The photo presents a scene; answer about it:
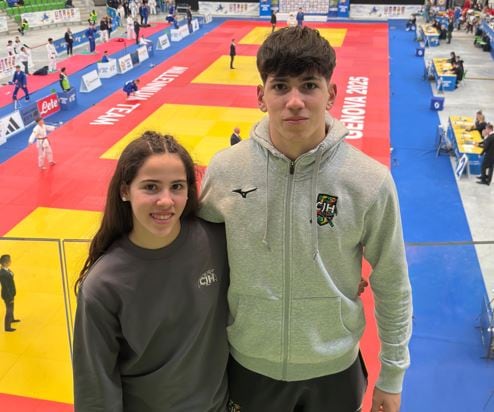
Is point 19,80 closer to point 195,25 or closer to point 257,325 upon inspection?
point 195,25

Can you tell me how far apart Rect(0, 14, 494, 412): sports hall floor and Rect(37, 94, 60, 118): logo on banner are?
1.44ft


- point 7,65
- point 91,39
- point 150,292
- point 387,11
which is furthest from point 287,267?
point 387,11

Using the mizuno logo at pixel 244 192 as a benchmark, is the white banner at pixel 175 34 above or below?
below

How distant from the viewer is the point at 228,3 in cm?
4425

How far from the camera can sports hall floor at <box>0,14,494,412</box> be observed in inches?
271

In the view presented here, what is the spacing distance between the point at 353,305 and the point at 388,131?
54.2ft

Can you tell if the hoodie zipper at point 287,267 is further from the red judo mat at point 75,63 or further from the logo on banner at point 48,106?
the red judo mat at point 75,63

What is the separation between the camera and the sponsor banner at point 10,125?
17656 mm

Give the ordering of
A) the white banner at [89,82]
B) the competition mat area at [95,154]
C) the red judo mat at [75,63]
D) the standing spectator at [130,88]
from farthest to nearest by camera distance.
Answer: the red judo mat at [75,63], the white banner at [89,82], the standing spectator at [130,88], the competition mat area at [95,154]

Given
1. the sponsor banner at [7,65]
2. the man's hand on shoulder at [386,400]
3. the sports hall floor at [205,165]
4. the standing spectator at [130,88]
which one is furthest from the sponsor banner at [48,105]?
the man's hand on shoulder at [386,400]

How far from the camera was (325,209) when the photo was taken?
266 cm

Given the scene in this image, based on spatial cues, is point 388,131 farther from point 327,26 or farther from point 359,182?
point 327,26

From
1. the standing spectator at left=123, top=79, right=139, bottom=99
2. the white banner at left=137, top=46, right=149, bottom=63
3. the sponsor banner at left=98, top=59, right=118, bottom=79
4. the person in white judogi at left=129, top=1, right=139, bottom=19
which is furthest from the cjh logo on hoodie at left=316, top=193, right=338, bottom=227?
the person in white judogi at left=129, top=1, right=139, bottom=19

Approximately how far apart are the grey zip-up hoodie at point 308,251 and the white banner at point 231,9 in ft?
144
